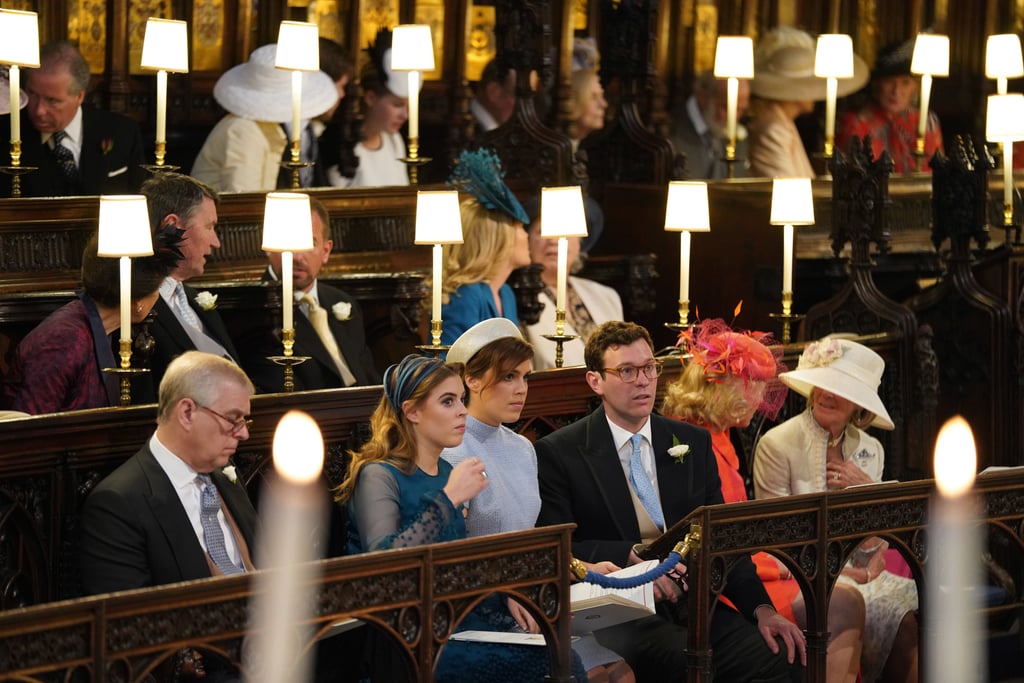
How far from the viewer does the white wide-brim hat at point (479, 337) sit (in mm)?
4691

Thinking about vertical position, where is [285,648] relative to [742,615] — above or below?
above

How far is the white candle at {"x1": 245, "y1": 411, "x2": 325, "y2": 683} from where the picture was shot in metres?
2.62

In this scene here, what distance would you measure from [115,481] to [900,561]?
2708 mm

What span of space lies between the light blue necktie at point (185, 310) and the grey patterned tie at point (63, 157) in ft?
5.28

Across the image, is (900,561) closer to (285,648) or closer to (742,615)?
(742,615)

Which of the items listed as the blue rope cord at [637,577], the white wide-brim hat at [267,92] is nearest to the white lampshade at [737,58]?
the white wide-brim hat at [267,92]

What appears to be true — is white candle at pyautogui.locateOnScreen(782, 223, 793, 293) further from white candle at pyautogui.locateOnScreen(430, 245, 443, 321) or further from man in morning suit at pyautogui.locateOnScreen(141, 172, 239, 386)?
man in morning suit at pyautogui.locateOnScreen(141, 172, 239, 386)

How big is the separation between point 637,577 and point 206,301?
1870 mm

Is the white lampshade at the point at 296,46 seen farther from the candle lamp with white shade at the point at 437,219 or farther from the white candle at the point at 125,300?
the white candle at the point at 125,300

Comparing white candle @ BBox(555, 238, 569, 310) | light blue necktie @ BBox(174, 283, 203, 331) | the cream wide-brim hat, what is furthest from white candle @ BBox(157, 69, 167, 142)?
the cream wide-brim hat

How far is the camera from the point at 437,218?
545 centimetres

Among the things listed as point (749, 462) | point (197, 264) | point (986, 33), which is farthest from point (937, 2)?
point (197, 264)

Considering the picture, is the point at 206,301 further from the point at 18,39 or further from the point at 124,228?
the point at 18,39

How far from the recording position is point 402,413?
169 inches
